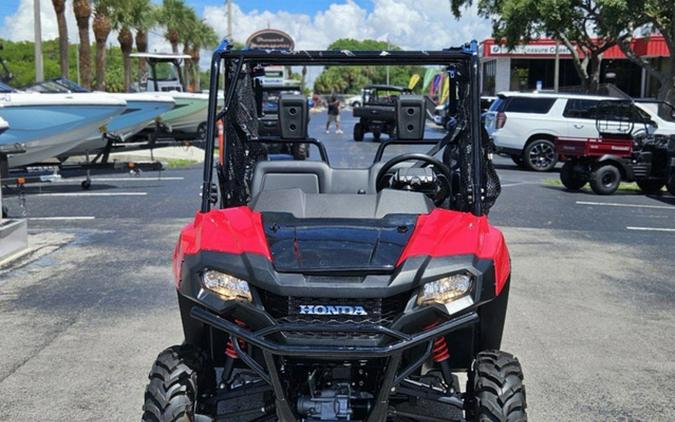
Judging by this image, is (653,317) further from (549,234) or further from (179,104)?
(179,104)

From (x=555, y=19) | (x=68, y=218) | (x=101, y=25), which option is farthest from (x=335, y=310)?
(x=101, y=25)

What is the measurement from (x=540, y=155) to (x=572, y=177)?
166 inches

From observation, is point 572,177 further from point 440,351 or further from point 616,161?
point 440,351

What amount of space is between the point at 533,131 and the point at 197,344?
16.5 m

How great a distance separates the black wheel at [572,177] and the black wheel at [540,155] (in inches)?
154

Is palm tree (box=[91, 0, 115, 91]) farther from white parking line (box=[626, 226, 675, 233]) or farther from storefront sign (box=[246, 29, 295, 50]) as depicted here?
white parking line (box=[626, 226, 675, 233])

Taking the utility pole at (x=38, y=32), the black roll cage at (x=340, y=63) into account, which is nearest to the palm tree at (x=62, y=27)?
the utility pole at (x=38, y=32)

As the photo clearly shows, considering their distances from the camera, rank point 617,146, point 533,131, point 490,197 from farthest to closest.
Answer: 1. point 533,131
2. point 617,146
3. point 490,197

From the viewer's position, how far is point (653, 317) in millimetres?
6711

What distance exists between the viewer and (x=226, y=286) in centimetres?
350

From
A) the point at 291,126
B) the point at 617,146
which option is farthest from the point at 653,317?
the point at 617,146

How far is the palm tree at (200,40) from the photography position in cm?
5947

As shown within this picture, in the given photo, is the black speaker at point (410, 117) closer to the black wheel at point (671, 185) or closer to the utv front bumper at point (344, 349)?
the utv front bumper at point (344, 349)

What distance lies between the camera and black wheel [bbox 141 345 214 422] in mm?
3486
